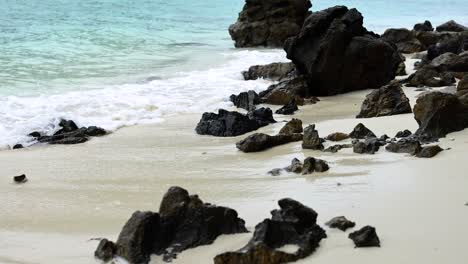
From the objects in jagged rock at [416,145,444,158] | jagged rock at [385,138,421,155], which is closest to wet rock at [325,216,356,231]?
jagged rock at [416,145,444,158]

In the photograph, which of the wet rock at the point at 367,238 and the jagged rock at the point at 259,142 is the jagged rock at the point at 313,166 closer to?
the jagged rock at the point at 259,142

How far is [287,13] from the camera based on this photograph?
885 inches

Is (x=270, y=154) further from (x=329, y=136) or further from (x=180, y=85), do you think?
(x=180, y=85)

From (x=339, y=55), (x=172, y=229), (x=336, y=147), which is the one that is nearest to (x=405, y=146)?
(x=336, y=147)

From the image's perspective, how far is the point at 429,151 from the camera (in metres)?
5.69

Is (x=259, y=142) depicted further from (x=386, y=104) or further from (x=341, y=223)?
(x=341, y=223)

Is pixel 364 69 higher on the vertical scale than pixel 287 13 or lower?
lower

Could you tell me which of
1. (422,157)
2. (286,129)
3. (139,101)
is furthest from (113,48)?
(422,157)

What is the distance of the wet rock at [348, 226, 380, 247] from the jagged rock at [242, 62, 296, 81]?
9.52m

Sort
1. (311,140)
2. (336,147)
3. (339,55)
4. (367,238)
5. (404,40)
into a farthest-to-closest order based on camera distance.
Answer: (404,40) < (339,55) < (311,140) < (336,147) < (367,238)

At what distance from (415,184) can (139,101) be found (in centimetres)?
679

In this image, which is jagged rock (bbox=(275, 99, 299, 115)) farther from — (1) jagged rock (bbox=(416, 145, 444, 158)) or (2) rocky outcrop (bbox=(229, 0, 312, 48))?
(2) rocky outcrop (bbox=(229, 0, 312, 48))

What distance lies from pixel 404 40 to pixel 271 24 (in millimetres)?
5058

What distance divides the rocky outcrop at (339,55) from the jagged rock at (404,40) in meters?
5.97
